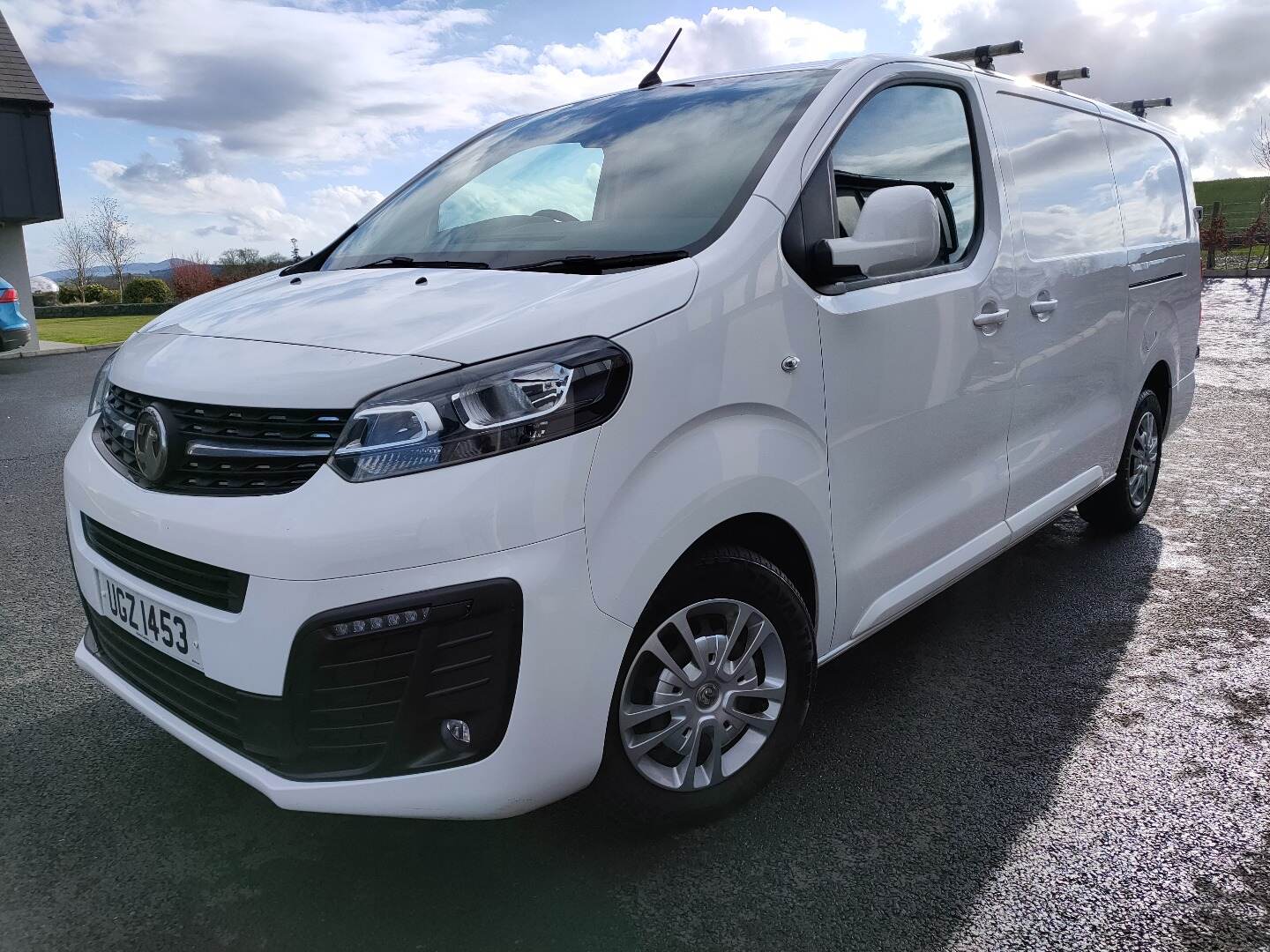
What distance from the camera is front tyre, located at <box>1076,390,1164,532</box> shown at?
4.55 meters

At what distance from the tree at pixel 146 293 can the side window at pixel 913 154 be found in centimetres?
3632

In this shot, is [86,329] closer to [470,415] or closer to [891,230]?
[891,230]

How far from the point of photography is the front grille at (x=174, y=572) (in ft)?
6.40

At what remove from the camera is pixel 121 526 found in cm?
221

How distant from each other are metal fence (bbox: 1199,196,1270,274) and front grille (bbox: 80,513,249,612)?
97.3 ft

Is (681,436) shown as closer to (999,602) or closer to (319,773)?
(319,773)

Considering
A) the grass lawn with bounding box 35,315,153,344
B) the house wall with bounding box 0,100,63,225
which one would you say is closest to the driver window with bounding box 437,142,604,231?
the grass lawn with bounding box 35,315,153,344

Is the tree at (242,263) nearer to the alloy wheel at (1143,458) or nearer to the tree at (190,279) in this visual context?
→ the tree at (190,279)

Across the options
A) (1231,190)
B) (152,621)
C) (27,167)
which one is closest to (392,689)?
(152,621)

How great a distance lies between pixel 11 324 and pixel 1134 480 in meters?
13.7

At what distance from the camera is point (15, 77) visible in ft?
80.2

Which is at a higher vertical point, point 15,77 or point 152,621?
point 15,77

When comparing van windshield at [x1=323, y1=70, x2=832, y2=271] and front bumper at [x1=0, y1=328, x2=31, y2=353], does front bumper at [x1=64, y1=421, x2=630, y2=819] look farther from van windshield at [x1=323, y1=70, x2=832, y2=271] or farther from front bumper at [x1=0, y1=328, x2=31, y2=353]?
front bumper at [x1=0, y1=328, x2=31, y2=353]

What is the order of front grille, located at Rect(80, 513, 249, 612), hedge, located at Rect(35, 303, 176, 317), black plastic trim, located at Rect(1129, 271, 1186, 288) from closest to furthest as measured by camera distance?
front grille, located at Rect(80, 513, 249, 612), black plastic trim, located at Rect(1129, 271, 1186, 288), hedge, located at Rect(35, 303, 176, 317)
